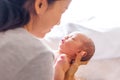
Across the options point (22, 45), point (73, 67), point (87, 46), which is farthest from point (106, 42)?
point (22, 45)

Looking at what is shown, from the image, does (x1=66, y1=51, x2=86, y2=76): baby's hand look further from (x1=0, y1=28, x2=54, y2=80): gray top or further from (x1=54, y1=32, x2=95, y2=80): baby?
(x1=0, y1=28, x2=54, y2=80): gray top

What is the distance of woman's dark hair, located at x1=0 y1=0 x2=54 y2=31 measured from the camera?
0.75 m

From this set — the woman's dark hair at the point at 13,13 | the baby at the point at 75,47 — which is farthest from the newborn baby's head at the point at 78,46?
the woman's dark hair at the point at 13,13

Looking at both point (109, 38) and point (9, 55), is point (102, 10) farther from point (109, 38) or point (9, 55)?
point (9, 55)

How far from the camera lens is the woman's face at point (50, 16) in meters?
0.83

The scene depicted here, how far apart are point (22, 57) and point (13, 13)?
0.12 m

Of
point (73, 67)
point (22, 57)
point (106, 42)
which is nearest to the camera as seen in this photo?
point (22, 57)

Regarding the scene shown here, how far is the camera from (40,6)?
2.63ft

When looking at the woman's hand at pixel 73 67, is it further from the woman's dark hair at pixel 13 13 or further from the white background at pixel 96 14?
the woman's dark hair at pixel 13 13

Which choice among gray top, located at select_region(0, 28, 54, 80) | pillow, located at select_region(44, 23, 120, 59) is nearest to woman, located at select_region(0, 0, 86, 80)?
gray top, located at select_region(0, 28, 54, 80)

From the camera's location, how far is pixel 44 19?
0.84 metres

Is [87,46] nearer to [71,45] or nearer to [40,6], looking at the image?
[71,45]

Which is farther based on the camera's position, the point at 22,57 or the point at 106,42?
the point at 106,42

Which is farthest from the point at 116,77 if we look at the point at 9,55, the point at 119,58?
the point at 9,55
